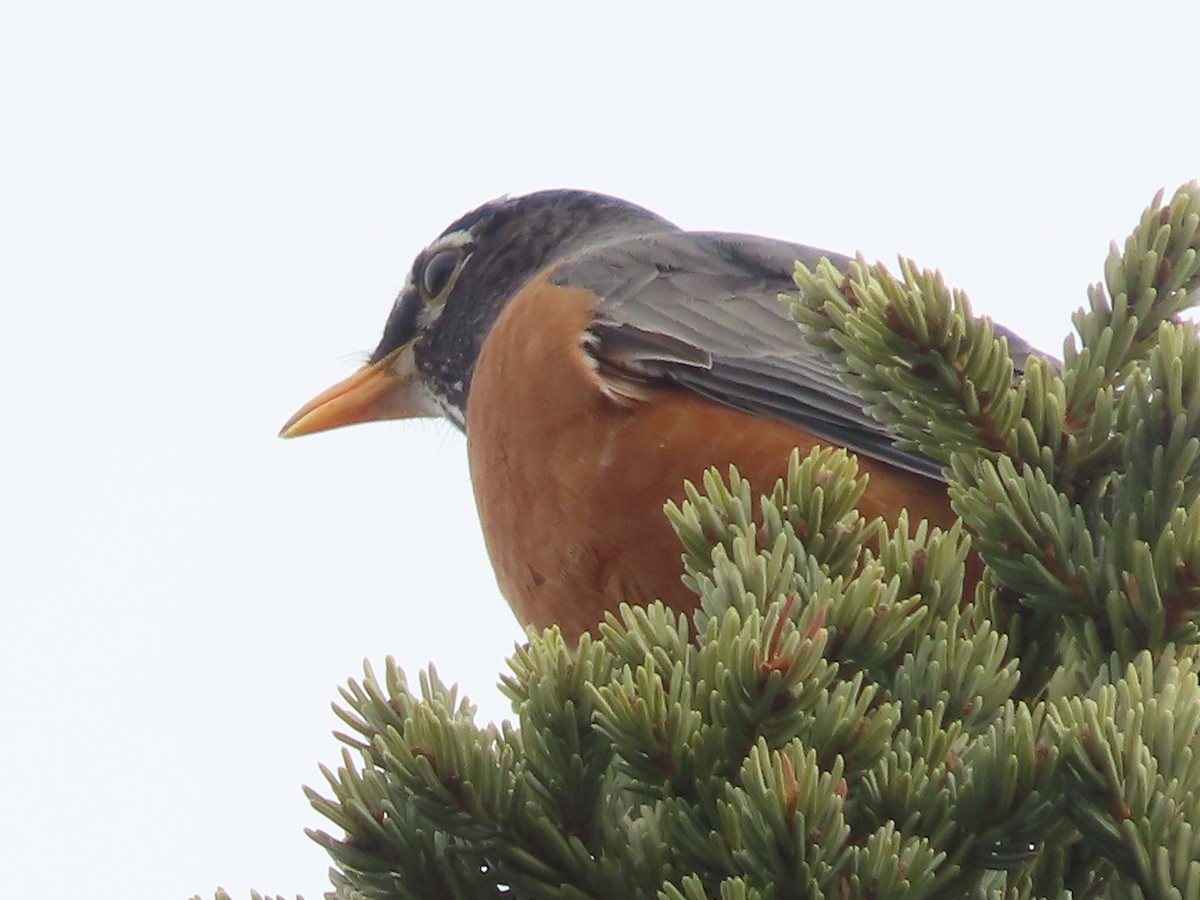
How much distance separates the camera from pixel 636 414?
2975 millimetres

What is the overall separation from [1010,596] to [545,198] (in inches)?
141

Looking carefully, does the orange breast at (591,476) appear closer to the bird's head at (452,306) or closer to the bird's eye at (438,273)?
the bird's head at (452,306)

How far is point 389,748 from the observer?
1.29 m

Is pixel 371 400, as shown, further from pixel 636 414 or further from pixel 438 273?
pixel 636 414

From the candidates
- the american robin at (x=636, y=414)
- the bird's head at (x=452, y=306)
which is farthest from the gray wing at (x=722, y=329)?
the bird's head at (x=452, y=306)

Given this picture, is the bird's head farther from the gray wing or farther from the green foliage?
the green foliage

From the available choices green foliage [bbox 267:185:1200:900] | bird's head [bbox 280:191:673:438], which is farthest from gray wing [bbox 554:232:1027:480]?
green foliage [bbox 267:185:1200:900]

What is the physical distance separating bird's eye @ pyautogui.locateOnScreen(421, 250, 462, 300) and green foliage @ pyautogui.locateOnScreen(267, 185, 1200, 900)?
10.3ft

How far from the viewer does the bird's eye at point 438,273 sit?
461cm

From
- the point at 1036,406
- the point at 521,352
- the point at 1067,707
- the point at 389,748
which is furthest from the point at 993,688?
the point at 521,352

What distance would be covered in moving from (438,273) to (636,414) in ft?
5.88

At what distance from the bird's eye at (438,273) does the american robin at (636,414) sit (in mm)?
726

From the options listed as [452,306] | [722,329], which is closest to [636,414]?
[722,329]

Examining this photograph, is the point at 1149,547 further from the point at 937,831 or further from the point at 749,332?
the point at 749,332
